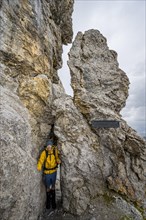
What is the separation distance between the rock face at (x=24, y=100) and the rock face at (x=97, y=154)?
1.51 meters

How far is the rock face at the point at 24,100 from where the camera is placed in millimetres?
7301

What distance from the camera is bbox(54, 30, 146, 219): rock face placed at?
9609 mm

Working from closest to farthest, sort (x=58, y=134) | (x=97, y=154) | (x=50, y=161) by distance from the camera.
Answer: (x=50, y=161) → (x=58, y=134) → (x=97, y=154)

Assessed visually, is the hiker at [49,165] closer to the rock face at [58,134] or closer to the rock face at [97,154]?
the rock face at [58,134]

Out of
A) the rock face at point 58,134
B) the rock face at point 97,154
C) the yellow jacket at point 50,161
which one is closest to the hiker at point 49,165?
the yellow jacket at point 50,161

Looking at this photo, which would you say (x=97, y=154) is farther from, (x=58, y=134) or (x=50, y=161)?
(x=50, y=161)

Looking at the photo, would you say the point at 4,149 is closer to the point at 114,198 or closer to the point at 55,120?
the point at 55,120

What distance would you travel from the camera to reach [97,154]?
10531 millimetres

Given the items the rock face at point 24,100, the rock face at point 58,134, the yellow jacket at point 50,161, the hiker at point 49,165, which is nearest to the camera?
the rock face at point 24,100

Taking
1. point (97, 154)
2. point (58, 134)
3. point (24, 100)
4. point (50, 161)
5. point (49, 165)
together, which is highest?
point (24, 100)

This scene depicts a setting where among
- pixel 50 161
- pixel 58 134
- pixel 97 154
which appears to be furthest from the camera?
pixel 97 154

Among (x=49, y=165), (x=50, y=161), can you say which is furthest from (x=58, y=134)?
(x=49, y=165)

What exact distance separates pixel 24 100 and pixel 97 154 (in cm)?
617

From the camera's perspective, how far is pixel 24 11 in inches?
411
